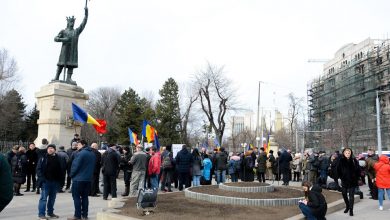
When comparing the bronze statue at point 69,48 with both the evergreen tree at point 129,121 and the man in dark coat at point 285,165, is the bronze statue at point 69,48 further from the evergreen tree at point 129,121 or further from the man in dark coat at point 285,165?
the evergreen tree at point 129,121

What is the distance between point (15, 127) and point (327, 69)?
2536 inches

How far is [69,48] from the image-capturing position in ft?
Result: 65.1

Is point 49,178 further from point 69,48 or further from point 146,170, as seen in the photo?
point 69,48

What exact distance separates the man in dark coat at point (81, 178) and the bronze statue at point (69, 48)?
11.4 metres

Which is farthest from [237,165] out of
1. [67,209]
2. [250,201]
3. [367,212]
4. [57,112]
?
[67,209]

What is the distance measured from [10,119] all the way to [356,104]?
1906 inches

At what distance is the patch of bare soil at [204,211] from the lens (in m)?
8.77

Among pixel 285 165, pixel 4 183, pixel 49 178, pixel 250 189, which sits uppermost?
pixel 4 183

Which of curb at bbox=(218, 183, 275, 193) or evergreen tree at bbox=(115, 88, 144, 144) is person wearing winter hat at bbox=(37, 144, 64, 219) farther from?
evergreen tree at bbox=(115, 88, 144, 144)

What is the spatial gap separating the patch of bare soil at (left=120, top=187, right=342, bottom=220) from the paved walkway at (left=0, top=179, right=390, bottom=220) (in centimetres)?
123

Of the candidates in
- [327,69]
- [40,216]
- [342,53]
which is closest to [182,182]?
[40,216]

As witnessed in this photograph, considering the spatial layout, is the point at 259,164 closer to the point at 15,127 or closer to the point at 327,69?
the point at 15,127

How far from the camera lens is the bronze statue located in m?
19.5

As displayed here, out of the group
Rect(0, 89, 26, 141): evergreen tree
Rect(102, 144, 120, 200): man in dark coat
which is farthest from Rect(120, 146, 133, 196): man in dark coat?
Rect(0, 89, 26, 141): evergreen tree
